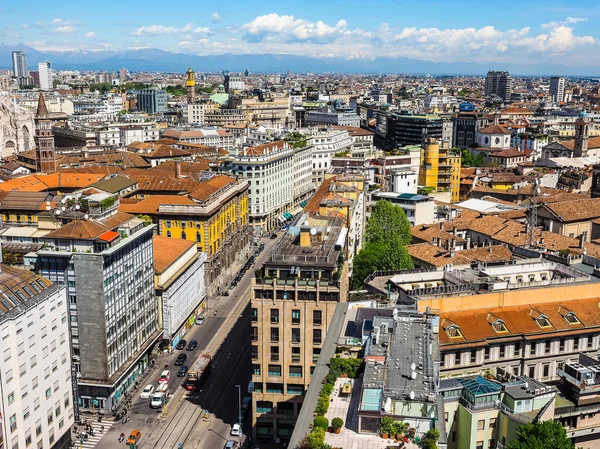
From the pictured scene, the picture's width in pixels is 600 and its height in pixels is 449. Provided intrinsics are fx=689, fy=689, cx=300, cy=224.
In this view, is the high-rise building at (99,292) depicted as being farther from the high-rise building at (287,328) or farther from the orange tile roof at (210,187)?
the orange tile roof at (210,187)

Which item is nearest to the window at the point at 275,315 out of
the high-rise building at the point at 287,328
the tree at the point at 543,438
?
the high-rise building at the point at 287,328

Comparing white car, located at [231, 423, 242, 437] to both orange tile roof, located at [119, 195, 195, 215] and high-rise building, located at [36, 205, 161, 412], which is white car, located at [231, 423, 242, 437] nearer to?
high-rise building, located at [36, 205, 161, 412]

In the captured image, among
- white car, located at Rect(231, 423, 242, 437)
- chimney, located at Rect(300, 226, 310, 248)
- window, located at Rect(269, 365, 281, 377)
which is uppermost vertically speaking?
chimney, located at Rect(300, 226, 310, 248)

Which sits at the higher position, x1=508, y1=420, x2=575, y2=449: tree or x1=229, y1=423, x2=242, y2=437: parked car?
x1=508, y1=420, x2=575, y2=449: tree

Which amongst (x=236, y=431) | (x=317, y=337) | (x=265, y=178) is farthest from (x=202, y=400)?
(x=265, y=178)

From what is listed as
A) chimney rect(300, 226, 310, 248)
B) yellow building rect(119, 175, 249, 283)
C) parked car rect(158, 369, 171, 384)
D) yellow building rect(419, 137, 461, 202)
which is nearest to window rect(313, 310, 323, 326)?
chimney rect(300, 226, 310, 248)

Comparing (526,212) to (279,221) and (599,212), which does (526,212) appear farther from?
(279,221)

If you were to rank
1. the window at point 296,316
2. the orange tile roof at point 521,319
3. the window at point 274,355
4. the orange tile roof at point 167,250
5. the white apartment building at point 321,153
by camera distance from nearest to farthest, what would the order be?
the orange tile roof at point 521,319, the window at point 296,316, the window at point 274,355, the orange tile roof at point 167,250, the white apartment building at point 321,153
